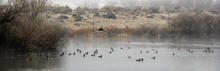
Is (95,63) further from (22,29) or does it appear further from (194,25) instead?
(194,25)

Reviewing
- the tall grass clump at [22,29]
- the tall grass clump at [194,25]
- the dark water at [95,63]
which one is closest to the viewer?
the dark water at [95,63]

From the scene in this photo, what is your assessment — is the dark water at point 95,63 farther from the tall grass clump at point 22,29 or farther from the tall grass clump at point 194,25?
the tall grass clump at point 194,25

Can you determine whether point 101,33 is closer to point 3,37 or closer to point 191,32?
point 191,32

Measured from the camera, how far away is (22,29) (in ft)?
110

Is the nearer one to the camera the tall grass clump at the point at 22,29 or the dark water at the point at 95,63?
the dark water at the point at 95,63

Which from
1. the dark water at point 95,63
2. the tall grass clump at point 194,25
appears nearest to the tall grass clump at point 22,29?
the dark water at point 95,63

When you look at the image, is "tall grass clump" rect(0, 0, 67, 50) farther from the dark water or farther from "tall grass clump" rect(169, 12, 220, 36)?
"tall grass clump" rect(169, 12, 220, 36)

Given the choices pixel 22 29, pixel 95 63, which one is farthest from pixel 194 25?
pixel 95 63

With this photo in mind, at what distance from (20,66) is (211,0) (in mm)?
134033

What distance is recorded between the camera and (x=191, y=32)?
67.2 meters

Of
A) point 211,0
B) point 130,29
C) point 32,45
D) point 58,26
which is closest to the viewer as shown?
point 32,45

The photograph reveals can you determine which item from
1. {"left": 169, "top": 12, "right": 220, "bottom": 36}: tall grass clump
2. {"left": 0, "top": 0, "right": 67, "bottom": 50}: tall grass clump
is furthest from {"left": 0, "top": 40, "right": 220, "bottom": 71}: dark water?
{"left": 169, "top": 12, "right": 220, "bottom": 36}: tall grass clump

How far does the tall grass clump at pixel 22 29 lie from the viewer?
33.4 m

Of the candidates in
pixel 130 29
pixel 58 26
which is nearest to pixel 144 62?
pixel 58 26
